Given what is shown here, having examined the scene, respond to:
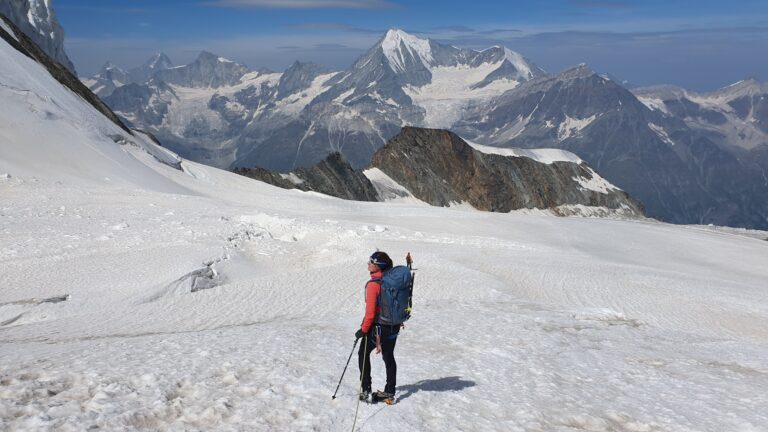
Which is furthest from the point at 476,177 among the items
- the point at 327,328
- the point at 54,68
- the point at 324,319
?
the point at 327,328

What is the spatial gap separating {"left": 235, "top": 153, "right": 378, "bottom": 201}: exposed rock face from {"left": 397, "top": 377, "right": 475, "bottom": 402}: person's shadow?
82270mm

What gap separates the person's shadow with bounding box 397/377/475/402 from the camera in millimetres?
10828

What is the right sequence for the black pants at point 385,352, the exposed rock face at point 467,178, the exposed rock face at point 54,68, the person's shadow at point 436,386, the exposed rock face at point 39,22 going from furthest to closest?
the exposed rock face at point 39,22 < the exposed rock face at point 467,178 < the exposed rock face at point 54,68 < the person's shadow at point 436,386 < the black pants at point 385,352

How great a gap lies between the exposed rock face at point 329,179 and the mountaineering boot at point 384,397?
83310mm

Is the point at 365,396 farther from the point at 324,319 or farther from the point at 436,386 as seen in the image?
the point at 324,319

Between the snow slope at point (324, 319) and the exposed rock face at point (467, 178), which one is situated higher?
the exposed rock face at point (467, 178)

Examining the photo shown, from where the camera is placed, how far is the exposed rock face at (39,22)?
15275 cm

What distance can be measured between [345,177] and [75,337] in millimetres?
93265

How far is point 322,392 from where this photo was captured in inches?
408

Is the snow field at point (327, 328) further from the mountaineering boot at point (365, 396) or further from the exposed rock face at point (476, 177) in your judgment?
the exposed rock face at point (476, 177)

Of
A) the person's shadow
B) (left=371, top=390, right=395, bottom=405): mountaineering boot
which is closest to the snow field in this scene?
the person's shadow

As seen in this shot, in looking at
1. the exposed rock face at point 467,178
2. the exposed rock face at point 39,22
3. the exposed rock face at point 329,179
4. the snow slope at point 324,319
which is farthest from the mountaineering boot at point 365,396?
the exposed rock face at point 39,22

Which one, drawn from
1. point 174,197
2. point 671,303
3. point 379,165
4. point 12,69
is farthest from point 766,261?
point 379,165

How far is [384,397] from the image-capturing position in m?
10.2
